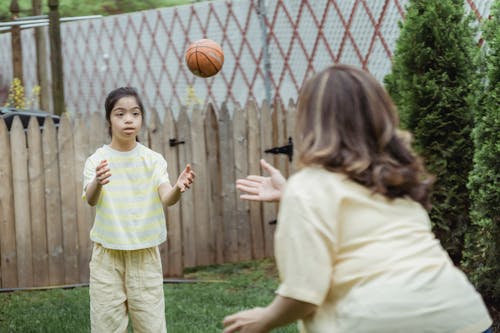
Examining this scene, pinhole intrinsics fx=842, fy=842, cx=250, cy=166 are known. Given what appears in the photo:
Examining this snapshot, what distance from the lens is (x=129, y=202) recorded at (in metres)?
4.20

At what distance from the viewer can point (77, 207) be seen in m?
6.95

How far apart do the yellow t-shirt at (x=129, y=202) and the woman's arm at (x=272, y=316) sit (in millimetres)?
1901

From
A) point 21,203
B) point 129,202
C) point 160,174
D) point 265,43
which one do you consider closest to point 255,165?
point 21,203

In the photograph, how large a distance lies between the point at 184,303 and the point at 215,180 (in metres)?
1.76

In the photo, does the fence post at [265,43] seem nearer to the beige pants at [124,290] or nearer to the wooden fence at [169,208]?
the wooden fence at [169,208]

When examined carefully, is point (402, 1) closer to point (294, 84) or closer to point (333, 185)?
point (294, 84)

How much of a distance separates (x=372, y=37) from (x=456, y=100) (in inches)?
188

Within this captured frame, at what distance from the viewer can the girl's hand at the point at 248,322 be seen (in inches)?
87.4

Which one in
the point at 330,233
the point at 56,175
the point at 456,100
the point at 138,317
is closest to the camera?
the point at 330,233

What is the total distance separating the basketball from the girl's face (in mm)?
2334

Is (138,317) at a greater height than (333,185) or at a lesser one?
lesser

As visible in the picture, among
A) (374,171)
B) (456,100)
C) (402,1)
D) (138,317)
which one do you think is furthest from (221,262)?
(374,171)

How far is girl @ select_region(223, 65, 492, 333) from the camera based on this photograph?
2076 millimetres

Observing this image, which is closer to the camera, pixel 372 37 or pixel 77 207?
pixel 77 207
